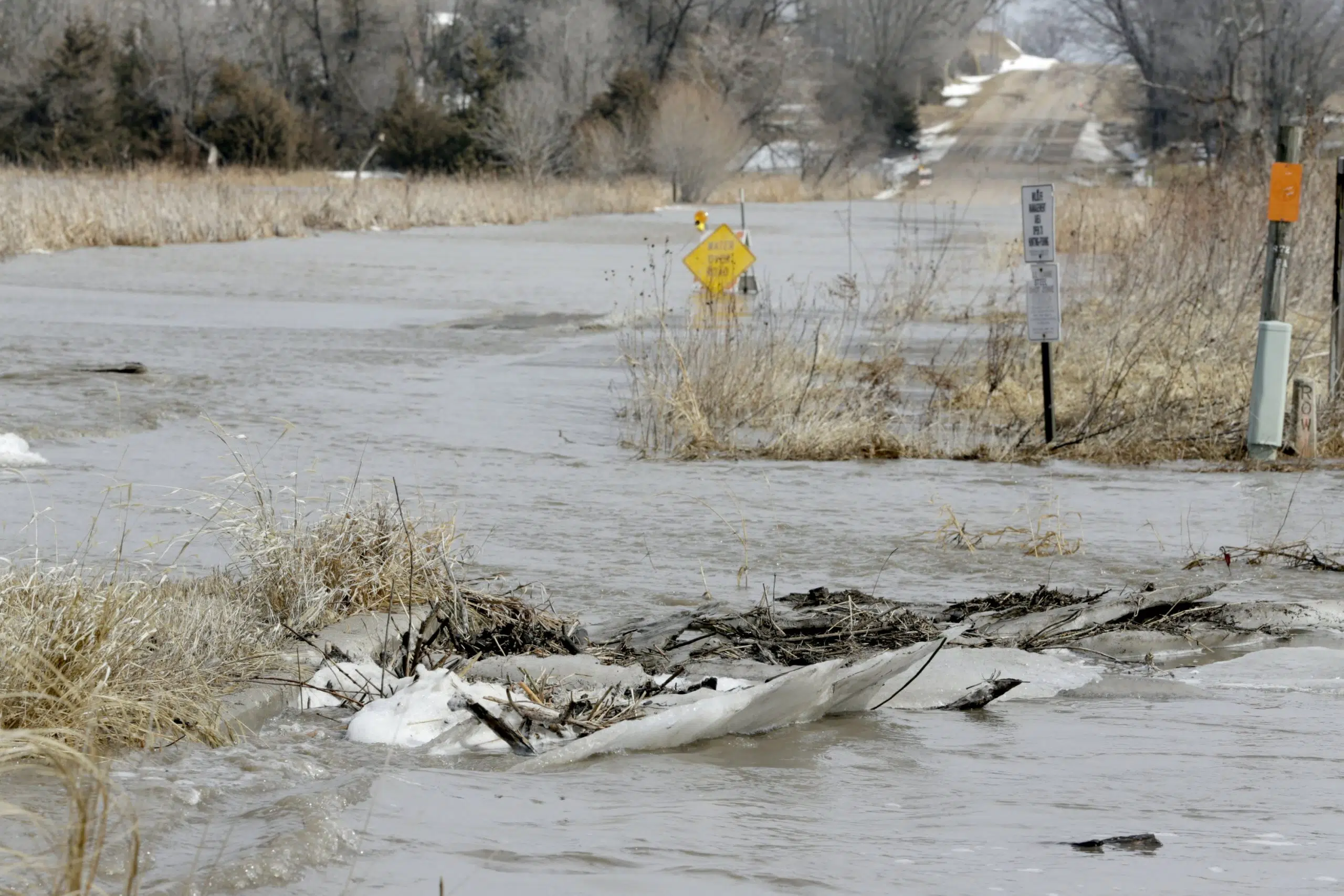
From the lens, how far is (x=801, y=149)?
267 feet

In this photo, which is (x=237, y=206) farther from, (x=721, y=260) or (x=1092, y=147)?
(x=1092, y=147)

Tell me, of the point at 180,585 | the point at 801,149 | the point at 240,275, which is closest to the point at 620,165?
the point at 801,149

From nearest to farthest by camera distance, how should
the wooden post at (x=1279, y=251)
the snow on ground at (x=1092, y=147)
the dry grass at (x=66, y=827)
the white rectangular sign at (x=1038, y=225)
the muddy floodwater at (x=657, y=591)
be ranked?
1. the dry grass at (x=66, y=827)
2. the muddy floodwater at (x=657, y=591)
3. the wooden post at (x=1279, y=251)
4. the white rectangular sign at (x=1038, y=225)
5. the snow on ground at (x=1092, y=147)

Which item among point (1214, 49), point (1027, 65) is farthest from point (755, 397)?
point (1027, 65)

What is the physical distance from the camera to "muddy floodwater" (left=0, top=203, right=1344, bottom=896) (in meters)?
3.98

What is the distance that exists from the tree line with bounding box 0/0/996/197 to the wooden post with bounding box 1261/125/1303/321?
43683 millimetres

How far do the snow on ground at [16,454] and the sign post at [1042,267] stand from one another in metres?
6.08

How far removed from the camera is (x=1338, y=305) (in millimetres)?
11289

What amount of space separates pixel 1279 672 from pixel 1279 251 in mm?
5115

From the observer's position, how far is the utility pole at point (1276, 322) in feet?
33.7

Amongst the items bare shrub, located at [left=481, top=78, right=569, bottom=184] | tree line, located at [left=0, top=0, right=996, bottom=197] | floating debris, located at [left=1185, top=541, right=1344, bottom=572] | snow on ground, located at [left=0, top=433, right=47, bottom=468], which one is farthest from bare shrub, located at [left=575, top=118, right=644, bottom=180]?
floating debris, located at [left=1185, top=541, right=1344, bottom=572]

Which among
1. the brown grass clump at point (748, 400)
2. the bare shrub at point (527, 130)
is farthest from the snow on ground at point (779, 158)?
the brown grass clump at point (748, 400)

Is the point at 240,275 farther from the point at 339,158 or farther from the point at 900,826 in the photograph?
the point at 339,158

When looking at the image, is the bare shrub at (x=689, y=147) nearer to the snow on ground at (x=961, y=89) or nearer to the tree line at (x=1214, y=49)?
the tree line at (x=1214, y=49)
